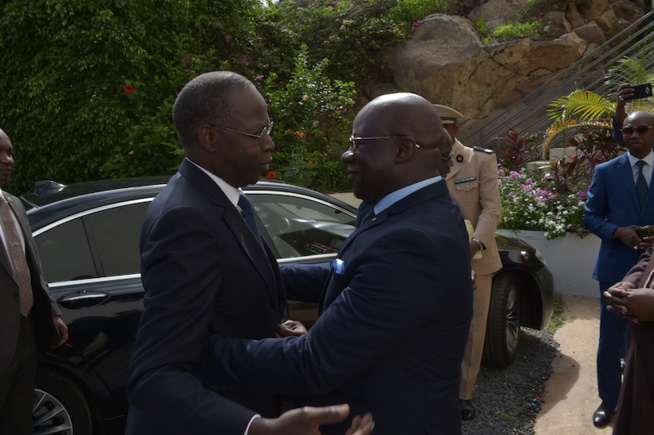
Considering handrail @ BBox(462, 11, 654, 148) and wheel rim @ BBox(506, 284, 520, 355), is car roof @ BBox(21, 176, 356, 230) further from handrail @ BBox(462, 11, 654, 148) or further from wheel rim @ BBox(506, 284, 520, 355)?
handrail @ BBox(462, 11, 654, 148)

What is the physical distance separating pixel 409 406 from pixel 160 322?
28.2 inches

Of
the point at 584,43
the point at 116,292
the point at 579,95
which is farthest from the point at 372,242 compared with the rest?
the point at 584,43

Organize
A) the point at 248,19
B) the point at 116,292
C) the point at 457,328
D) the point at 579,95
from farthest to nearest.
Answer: the point at 248,19 < the point at 579,95 < the point at 116,292 < the point at 457,328

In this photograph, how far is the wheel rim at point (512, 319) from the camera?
15.4 feet

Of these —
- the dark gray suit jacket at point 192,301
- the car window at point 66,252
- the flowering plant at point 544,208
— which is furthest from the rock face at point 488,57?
the dark gray suit jacket at point 192,301

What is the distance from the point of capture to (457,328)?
162cm

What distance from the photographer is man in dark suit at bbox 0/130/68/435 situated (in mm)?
2502

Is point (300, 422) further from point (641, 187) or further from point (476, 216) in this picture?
point (641, 187)

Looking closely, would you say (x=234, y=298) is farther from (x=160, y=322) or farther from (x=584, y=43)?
(x=584, y=43)

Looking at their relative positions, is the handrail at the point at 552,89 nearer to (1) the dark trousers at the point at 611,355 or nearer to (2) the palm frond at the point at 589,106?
(2) the palm frond at the point at 589,106

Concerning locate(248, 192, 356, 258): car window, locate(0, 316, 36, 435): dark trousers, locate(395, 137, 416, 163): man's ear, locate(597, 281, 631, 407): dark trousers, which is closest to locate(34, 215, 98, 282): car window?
locate(0, 316, 36, 435): dark trousers

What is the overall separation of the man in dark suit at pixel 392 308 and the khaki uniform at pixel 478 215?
7.53 feet

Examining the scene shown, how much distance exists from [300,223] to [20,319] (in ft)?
6.24

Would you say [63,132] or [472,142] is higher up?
[63,132]
